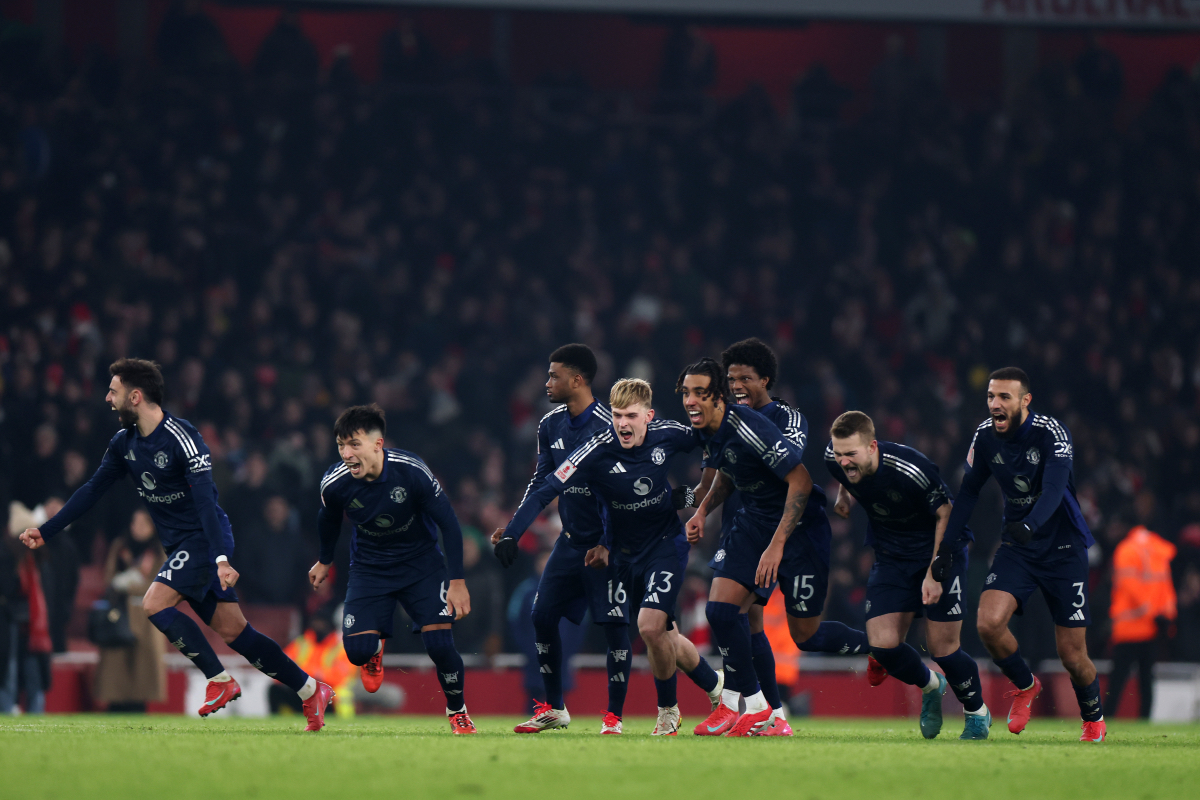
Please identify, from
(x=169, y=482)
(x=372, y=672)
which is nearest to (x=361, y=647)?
(x=372, y=672)

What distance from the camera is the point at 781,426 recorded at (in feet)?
30.4

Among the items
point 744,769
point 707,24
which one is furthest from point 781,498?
point 707,24

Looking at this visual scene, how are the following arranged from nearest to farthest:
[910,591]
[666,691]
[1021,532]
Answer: [1021,532], [910,591], [666,691]

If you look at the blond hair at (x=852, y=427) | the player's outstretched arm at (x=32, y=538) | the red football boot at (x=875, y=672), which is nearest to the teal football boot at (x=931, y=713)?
the red football boot at (x=875, y=672)

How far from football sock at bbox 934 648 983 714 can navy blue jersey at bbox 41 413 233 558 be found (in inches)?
176

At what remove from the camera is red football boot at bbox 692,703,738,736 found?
9086mm

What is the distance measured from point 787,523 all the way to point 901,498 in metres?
0.84

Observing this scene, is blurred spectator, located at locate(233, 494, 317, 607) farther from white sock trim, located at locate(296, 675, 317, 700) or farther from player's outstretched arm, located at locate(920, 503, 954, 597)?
player's outstretched arm, located at locate(920, 503, 954, 597)

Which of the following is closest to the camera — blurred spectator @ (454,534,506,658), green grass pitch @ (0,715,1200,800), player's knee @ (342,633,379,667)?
green grass pitch @ (0,715,1200,800)

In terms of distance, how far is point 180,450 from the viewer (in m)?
8.98

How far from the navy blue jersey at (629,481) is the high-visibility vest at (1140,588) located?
779cm

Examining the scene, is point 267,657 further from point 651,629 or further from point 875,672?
point 875,672

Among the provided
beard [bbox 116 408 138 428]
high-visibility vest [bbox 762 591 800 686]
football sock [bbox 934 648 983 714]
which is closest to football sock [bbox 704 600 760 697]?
football sock [bbox 934 648 983 714]

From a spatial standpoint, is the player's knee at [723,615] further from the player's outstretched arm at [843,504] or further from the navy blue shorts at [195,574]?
the navy blue shorts at [195,574]
